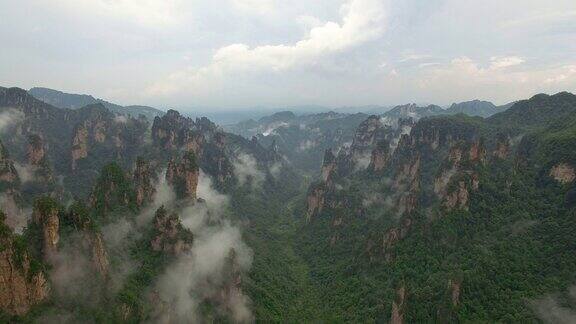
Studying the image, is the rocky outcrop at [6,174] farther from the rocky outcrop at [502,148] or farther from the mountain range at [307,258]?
the rocky outcrop at [502,148]

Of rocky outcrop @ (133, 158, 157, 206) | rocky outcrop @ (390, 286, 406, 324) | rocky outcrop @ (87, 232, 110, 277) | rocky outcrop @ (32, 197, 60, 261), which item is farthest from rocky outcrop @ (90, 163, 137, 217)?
rocky outcrop @ (390, 286, 406, 324)

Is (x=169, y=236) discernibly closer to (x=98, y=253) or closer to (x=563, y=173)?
(x=98, y=253)

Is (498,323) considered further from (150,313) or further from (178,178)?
(178,178)

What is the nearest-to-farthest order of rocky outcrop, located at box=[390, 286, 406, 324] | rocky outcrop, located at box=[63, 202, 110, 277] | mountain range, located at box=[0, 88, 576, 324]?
mountain range, located at box=[0, 88, 576, 324]
rocky outcrop, located at box=[63, 202, 110, 277]
rocky outcrop, located at box=[390, 286, 406, 324]

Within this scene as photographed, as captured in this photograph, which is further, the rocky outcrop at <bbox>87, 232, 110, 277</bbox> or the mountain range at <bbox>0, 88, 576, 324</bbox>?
the rocky outcrop at <bbox>87, 232, 110, 277</bbox>

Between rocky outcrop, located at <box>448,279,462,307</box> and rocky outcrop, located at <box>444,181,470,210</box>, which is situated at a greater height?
rocky outcrop, located at <box>444,181,470,210</box>

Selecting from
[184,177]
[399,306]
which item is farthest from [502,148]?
[184,177]

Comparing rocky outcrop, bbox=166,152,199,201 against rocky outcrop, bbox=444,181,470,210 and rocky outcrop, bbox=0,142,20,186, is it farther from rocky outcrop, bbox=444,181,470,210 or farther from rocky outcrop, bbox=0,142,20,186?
rocky outcrop, bbox=444,181,470,210

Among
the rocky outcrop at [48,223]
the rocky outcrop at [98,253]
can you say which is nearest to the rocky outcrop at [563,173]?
the rocky outcrop at [98,253]
